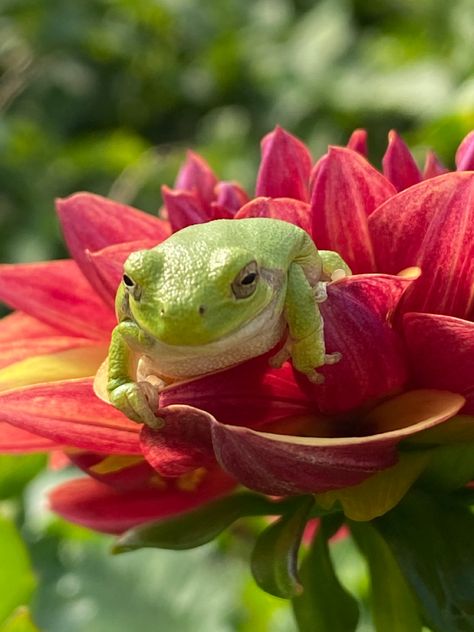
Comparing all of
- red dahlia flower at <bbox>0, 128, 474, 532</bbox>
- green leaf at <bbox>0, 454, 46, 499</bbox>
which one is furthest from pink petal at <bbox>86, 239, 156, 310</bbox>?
green leaf at <bbox>0, 454, 46, 499</bbox>

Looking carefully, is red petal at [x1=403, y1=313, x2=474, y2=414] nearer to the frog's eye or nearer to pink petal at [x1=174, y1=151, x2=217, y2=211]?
the frog's eye

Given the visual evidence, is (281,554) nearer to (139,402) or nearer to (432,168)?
(139,402)

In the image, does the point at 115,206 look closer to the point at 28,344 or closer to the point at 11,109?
the point at 28,344

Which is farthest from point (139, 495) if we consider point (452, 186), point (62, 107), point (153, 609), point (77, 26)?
point (62, 107)

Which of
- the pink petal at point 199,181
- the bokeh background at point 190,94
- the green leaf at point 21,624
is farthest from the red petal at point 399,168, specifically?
the bokeh background at point 190,94

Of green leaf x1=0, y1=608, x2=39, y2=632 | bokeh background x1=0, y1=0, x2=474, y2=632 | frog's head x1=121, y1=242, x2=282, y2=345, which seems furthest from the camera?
bokeh background x1=0, y1=0, x2=474, y2=632

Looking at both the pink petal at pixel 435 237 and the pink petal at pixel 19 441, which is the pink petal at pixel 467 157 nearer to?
the pink petal at pixel 435 237

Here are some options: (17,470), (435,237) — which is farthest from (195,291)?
(17,470)
